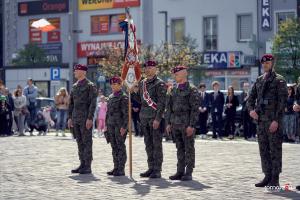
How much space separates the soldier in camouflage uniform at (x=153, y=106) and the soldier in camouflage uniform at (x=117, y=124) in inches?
25.4

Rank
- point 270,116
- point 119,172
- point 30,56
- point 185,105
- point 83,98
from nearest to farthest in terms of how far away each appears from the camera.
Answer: point 270,116, point 185,105, point 119,172, point 83,98, point 30,56

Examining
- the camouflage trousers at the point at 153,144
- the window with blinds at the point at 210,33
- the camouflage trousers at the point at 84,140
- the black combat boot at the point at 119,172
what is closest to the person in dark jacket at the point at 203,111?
the camouflage trousers at the point at 84,140

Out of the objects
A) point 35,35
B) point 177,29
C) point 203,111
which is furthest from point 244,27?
point 203,111

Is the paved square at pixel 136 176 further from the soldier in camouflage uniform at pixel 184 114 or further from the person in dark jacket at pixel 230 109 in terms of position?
the person in dark jacket at pixel 230 109

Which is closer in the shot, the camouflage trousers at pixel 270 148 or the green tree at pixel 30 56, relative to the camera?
the camouflage trousers at pixel 270 148

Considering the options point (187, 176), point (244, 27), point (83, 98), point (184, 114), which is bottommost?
point (187, 176)

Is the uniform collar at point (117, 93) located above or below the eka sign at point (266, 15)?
below

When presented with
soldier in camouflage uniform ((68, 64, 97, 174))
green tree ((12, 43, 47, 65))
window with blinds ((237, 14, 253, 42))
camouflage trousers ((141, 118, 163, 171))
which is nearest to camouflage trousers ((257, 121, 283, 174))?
camouflage trousers ((141, 118, 163, 171))

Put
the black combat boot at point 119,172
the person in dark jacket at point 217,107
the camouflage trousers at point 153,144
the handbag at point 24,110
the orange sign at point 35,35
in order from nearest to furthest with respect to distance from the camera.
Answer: the camouflage trousers at point 153,144 < the black combat boot at point 119,172 < the person in dark jacket at point 217,107 < the handbag at point 24,110 < the orange sign at point 35,35

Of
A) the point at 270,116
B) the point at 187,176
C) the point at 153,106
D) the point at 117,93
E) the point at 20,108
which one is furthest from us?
the point at 20,108

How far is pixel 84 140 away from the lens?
16.5 metres

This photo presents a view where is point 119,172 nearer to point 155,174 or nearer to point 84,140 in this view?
point 155,174

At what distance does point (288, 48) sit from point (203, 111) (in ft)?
46.0

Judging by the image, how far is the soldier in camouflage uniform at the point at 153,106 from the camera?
50.5 feet
